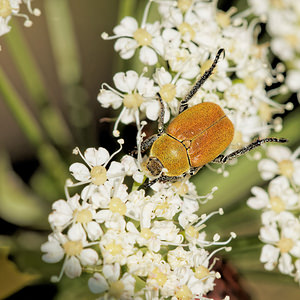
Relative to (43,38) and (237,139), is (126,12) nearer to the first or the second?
(237,139)

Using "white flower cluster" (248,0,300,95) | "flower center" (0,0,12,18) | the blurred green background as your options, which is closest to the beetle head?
the blurred green background

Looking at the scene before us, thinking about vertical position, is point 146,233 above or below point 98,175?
below

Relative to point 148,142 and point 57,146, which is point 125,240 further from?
point 57,146

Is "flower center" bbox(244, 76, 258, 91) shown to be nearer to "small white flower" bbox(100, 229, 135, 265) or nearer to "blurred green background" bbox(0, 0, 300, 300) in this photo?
"blurred green background" bbox(0, 0, 300, 300)

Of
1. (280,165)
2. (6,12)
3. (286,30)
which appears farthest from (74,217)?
(286,30)

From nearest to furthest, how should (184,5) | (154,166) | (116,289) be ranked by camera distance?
1. (116,289)
2. (154,166)
3. (184,5)

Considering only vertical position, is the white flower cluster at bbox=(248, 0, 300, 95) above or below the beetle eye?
above
